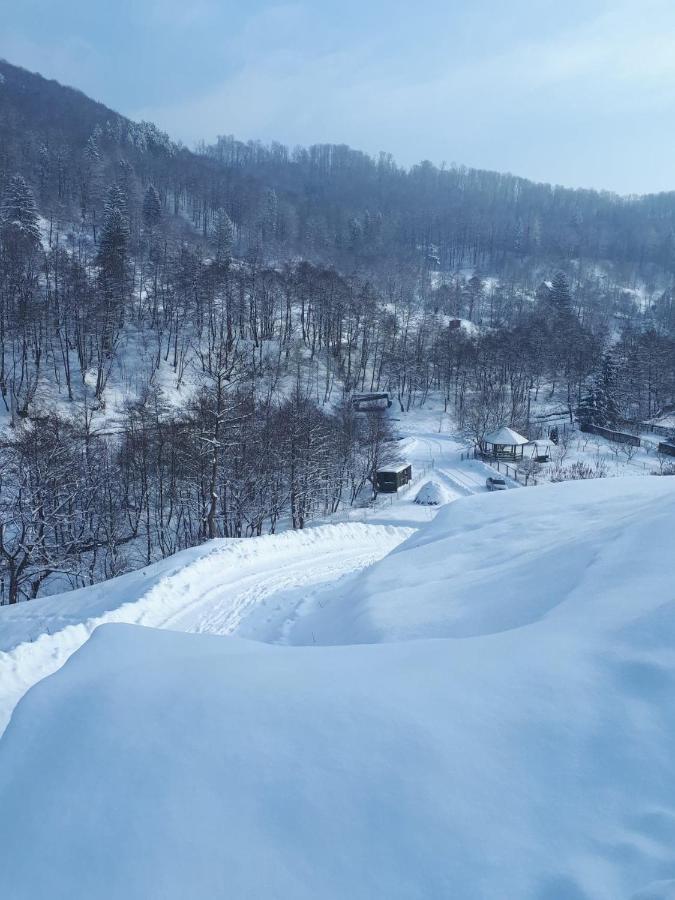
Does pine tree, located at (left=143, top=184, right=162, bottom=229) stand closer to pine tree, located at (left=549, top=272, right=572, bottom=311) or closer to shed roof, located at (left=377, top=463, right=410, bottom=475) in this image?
shed roof, located at (left=377, top=463, right=410, bottom=475)

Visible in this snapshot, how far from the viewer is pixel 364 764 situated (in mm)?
3008

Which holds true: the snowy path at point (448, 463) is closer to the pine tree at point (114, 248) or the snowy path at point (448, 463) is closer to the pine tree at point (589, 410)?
the pine tree at point (589, 410)

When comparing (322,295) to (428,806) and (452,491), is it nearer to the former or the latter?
(452,491)

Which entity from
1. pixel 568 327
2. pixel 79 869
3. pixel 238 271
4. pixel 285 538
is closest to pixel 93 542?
pixel 285 538

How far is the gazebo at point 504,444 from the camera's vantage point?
38.1 metres

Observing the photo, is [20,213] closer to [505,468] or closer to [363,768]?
[505,468]

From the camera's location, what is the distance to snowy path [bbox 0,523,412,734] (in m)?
8.50

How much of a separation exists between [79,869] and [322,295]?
5961cm

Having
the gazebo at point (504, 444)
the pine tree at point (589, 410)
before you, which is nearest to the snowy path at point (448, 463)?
the gazebo at point (504, 444)

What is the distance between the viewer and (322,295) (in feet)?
192

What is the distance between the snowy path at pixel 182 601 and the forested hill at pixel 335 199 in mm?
67152

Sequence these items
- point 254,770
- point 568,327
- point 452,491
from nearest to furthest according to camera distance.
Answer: point 254,770 < point 452,491 < point 568,327

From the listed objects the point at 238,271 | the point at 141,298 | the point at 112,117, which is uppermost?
the point at 112,117

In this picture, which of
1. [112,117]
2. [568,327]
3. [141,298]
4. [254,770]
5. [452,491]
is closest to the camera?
[254,770]
